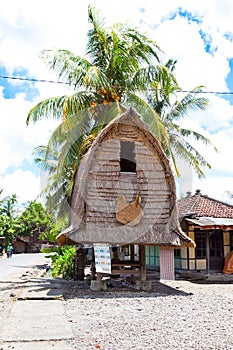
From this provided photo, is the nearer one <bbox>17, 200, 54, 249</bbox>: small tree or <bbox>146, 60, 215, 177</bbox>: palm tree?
<bbox>146, 60, 215, 177</bbox>: palm tree

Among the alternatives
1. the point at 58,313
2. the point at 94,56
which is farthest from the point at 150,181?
the point at 94,56

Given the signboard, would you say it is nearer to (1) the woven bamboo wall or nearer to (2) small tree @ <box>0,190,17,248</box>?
(1) the woven bamboo wall

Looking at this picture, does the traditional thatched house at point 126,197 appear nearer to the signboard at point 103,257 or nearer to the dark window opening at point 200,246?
the signboard at point 103,257

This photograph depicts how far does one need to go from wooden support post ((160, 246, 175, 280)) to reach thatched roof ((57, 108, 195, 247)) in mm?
2044

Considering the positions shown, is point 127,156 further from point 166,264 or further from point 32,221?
point 32,221

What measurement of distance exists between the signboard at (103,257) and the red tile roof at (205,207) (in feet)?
24.3

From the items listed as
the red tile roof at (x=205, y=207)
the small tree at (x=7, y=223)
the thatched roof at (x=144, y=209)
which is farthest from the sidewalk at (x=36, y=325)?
the small tree at (x=7, y=223)

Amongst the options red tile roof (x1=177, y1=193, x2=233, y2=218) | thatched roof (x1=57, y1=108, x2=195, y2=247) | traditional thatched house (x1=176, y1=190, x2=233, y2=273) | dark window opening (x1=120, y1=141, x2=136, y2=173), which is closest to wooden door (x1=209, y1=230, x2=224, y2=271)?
traditional thatched house (x1=176, y1=190, x2=233, y2=273)

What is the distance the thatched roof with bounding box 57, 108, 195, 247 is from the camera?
11.3 m

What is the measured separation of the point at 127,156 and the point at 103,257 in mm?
4033

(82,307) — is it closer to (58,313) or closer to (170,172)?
(58,313)

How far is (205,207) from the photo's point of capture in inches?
771

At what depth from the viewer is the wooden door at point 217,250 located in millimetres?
18828

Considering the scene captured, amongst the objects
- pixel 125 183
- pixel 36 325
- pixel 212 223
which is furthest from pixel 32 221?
pixel 36 325
